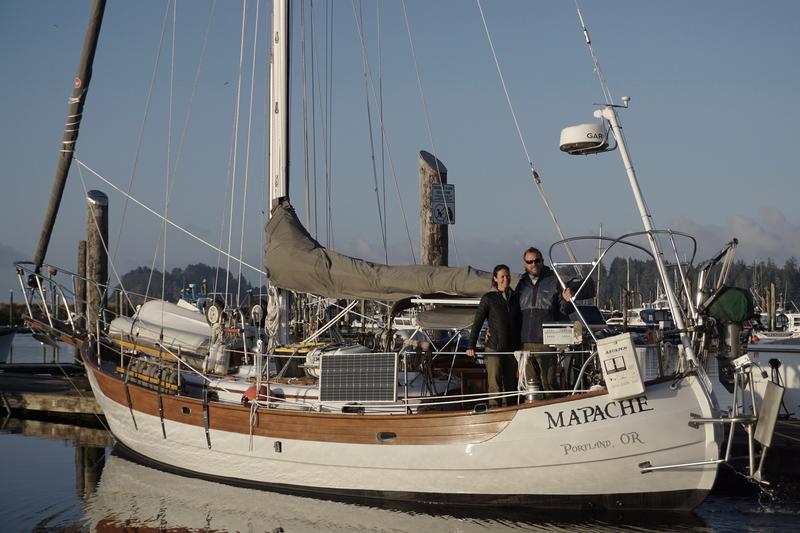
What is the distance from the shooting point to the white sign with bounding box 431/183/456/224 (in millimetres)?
17781

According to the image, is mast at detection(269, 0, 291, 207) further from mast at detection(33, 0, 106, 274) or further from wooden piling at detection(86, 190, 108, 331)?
wooden piling at detection(86, 190, 108, 331)

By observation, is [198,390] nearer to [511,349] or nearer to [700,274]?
[511,349]

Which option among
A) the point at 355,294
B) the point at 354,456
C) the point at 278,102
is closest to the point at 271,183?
the point at 278,102

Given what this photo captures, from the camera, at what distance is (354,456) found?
37.7ft

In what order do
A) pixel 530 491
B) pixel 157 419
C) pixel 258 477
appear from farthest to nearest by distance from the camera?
pixel 157 419
pixel 258 477
pixel 530 491

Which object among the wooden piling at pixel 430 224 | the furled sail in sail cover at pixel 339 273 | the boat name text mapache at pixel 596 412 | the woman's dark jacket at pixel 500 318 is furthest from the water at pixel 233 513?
the wooden piling at pixel 430 224

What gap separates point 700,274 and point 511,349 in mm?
2560

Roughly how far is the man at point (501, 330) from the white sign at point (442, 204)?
6.46 metres

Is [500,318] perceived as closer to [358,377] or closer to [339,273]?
[358,377]

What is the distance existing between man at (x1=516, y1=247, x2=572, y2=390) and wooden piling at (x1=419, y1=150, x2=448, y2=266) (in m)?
6.67

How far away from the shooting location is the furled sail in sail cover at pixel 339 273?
11.9m

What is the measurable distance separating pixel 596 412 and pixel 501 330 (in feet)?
5.12

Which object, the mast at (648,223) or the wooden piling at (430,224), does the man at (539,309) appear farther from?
the wooden piling at (430,224)

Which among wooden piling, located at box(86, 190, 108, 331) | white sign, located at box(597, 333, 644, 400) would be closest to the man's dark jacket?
white sign, located at box(597, 333, 644, 400)
